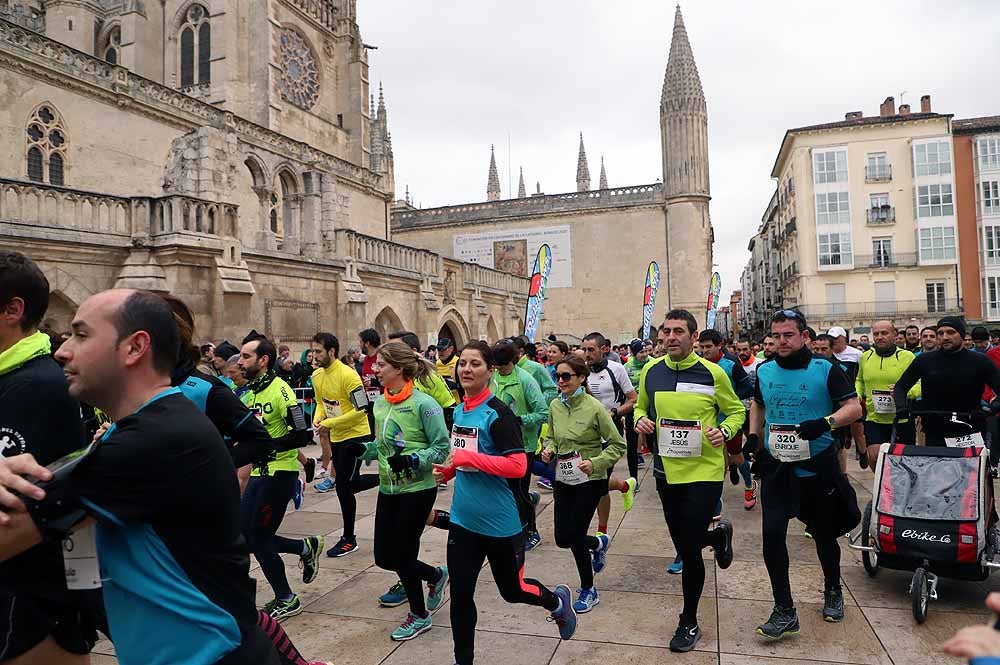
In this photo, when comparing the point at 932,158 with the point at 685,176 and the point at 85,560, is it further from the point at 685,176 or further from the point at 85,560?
the point at 85,560

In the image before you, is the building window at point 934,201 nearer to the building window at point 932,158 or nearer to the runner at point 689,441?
the building window at point 932,158

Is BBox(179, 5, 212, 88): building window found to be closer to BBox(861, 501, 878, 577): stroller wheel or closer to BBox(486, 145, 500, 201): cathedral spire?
BBox(861, 501, 878, 577): stroller wheel

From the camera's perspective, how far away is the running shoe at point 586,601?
16.3ft

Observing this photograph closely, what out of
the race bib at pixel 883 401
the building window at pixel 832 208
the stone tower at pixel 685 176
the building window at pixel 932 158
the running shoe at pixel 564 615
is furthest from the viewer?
the building window at pixel 832 208

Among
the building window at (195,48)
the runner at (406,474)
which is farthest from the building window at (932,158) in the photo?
the runner at (406,474)

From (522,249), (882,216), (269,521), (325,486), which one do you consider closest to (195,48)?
(522,249)

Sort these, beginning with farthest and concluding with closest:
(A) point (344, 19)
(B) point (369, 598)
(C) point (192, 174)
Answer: (A) point (344, 19), (C) point (192, 174), (B) point (369, 598)

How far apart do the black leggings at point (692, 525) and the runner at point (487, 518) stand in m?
0.77

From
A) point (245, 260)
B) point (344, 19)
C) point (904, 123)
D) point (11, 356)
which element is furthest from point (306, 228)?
point (904, 123)

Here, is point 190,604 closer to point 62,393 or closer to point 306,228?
point 62,393

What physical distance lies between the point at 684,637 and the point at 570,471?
4.55ft

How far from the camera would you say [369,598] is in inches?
210

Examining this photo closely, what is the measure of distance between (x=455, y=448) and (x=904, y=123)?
46.6 m

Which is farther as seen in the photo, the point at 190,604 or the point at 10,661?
the point at 10,661
